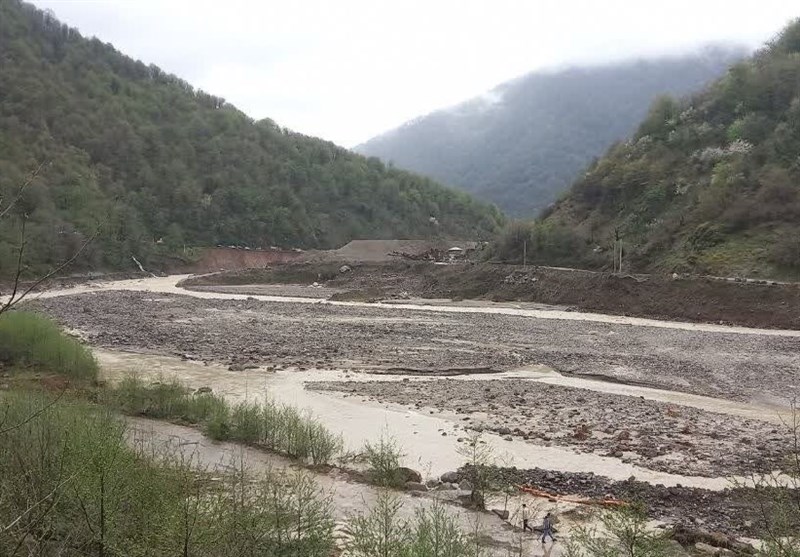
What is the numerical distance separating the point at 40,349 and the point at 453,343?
1633cm

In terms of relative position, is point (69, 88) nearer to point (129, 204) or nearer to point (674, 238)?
point (129, 204)

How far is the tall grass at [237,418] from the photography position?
12.6 meters

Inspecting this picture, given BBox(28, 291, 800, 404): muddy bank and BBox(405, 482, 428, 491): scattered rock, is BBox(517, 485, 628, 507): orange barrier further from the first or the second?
BBox(28, 291, 800, 404): muddy bank

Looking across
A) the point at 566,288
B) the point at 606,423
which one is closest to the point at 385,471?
the point at 606,423

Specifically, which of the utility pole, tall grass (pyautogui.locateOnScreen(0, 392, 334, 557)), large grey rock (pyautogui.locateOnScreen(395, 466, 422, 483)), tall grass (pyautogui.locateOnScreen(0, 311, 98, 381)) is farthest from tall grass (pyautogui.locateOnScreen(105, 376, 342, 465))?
the utility pole

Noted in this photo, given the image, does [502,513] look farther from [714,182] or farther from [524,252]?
[524,252]

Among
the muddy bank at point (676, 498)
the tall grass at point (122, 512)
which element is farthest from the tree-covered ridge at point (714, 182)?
the tall grass at point (122, 512)

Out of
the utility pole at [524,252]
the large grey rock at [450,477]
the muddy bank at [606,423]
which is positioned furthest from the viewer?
the utility pole at [524,252]

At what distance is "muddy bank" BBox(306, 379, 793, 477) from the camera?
41.8ft

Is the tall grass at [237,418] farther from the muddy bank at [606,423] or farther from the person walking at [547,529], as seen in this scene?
the person walking at [547,529]

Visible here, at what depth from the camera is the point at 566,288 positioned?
4194 cm

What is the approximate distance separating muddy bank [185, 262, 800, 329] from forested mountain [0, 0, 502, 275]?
74.3ft

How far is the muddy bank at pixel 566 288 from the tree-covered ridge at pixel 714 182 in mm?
4366

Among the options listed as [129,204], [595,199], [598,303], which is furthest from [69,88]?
[598,303]
